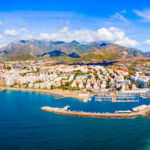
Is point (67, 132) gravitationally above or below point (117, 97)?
below

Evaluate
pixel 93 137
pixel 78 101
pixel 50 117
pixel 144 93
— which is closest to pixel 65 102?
pixel 78 101

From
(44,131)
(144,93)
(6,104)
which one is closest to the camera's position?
(44,131)

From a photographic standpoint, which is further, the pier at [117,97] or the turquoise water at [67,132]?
the pier at [117,97]

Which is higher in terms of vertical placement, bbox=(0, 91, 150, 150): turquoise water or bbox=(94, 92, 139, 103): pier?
bbox=(94, 92, 139, 103): pier

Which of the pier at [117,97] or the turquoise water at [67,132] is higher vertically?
the pier at [117,97]

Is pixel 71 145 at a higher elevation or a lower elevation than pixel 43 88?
lower

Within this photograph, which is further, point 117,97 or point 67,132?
point 117,97

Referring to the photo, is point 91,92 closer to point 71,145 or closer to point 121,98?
point 121,98

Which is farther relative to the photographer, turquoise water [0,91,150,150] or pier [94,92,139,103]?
pier [94,92,139,103]
